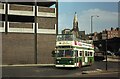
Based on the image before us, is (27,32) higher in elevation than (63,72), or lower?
higher

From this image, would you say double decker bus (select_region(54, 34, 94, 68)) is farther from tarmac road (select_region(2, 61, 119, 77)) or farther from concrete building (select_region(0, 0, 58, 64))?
concrete building (select_region(0, 0, 58, 64))

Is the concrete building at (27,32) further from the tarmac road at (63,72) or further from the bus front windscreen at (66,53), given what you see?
the bus front windscreen at (66,53)

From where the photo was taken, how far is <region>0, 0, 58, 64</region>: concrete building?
202 feet

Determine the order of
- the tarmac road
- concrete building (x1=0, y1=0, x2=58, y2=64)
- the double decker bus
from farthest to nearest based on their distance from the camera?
concrete building (x1=0, y1=0, x2=58, y2=64) < the double decker bus < the tarmac road

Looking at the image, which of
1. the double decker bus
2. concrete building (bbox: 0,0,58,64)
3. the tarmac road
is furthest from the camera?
concrete building (bbox: 0,0,58,64)

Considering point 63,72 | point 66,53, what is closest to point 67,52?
point 66,53

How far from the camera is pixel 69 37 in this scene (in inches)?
1390

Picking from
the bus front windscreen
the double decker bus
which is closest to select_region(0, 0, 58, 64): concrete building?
the double decker bus

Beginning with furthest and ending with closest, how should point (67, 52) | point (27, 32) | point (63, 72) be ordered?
point (27, 32), point (67, 52), point (63, 72)

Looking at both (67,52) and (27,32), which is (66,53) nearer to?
(67,52)

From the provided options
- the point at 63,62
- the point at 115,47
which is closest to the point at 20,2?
the point at 63,62

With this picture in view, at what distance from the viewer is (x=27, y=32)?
6341cm

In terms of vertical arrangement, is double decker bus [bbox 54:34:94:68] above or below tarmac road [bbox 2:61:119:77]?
above

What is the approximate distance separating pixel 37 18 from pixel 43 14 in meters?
1.42
